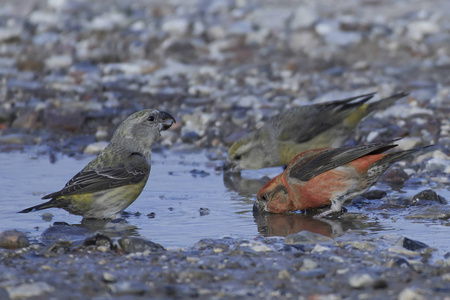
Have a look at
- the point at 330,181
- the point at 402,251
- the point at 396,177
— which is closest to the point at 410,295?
the point at 402,251

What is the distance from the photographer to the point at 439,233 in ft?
18.1

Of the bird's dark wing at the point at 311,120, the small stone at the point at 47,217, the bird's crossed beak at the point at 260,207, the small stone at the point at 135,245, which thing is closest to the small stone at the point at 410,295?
the small stone at the point at 135,245

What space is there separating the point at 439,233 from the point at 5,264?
2.97 metres

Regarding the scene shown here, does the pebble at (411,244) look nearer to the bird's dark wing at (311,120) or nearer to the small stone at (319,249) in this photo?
the small stone at (319,249)

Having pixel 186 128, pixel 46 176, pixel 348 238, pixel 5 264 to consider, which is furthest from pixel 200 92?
pixel 5 264

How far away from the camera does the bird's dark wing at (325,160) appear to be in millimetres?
6434

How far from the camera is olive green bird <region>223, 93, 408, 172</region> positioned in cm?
890

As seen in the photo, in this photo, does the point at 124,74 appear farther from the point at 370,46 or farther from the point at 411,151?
the point at 411,151

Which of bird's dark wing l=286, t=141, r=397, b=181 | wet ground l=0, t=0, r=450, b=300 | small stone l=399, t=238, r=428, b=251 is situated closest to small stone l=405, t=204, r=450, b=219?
wet ground l=0, t=0, r=450, b=300

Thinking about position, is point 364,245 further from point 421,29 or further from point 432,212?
point 421,29

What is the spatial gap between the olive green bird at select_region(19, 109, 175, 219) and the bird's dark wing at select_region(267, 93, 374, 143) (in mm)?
2644

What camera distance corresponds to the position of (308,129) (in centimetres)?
898

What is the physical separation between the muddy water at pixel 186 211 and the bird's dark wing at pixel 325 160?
0.38m

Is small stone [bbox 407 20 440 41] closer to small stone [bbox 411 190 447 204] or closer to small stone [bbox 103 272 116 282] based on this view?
small stone [bbox 411 190 447 204]
